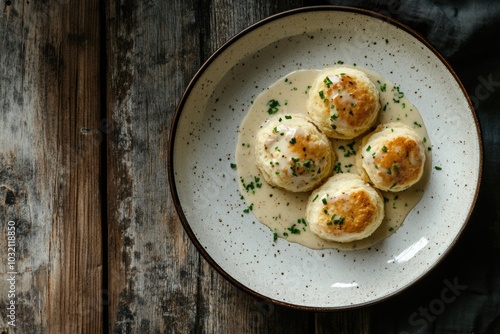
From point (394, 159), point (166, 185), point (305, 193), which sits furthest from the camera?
point (166, 185)

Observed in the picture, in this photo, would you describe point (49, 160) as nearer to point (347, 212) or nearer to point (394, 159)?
point (347, 212)

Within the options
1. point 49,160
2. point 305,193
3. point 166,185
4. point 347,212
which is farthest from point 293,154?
point 49,160

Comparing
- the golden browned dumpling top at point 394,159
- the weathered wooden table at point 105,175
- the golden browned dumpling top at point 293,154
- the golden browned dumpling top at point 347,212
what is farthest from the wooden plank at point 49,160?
the golden browned dumpling top at point 394,159

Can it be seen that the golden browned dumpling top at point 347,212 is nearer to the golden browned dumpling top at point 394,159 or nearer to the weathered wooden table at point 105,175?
the golden browned dumpling top at point 394,159

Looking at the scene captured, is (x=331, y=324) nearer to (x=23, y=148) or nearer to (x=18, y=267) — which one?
(x=18, y=267)

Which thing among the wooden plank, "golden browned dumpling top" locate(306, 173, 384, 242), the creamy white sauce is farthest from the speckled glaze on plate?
the wooden plank

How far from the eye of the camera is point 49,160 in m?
2.66

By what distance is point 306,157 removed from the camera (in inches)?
94.1

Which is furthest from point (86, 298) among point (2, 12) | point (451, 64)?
point (451, 64)

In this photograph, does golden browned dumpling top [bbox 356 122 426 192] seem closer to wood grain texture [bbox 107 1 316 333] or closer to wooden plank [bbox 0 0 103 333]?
wood grain texture [bbox 107 1 316 333]

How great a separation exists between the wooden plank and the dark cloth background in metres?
1.22

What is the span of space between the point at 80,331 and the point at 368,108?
1616 millimetres

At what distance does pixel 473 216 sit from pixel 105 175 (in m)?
1.64

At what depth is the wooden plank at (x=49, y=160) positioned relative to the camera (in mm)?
2652
